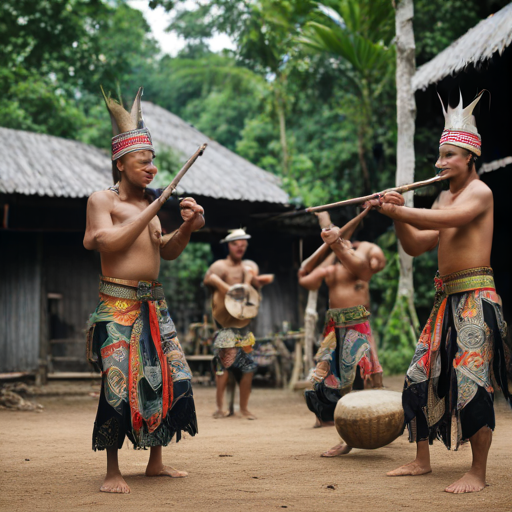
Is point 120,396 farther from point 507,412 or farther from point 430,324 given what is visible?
point 507,412

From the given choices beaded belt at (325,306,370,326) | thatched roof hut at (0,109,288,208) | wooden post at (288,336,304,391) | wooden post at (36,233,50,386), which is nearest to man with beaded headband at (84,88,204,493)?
beaded belt at (325,306,370,326)

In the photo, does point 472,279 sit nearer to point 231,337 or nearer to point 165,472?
point 165,472

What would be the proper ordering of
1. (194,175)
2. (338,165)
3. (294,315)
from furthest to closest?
(338,165) < (294,315) < (194,175)

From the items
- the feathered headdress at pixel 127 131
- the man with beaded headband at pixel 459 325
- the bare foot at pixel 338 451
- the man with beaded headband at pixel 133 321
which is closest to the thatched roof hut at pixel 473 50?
the man with beaded headband at pixel 459 325

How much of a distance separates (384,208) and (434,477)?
1.71 m

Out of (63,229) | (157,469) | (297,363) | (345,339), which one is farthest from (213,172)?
(157,469)

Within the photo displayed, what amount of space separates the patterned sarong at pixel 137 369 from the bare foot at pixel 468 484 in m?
1.61

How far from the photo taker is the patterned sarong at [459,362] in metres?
4.11

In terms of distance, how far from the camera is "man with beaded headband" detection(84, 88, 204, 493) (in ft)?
13.8

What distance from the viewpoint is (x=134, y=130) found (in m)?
4.57

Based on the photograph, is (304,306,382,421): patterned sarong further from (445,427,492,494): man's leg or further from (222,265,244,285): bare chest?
(222,265,244,285): bare chest

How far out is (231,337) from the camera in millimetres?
8453

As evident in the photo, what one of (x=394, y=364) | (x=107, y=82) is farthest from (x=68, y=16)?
(x=394, y=364)

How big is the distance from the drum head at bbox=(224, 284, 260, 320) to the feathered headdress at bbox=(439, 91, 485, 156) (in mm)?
4367
